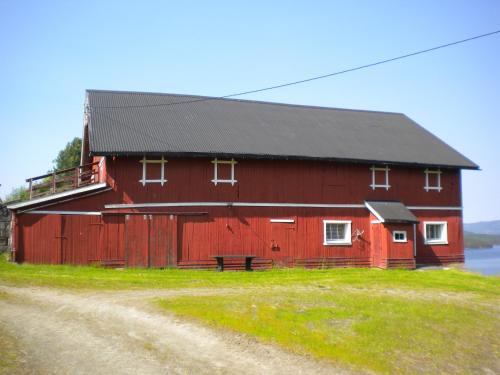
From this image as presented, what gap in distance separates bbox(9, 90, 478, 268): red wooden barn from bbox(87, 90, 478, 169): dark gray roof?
10 centimetres

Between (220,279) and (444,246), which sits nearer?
(220,279)

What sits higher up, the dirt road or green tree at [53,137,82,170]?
green tree at [53,137,82,170]

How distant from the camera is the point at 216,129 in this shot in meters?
26.8

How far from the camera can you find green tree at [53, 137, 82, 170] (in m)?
59.5

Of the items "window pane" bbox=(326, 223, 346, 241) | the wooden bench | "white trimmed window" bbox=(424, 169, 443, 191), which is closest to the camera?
the wooden bench

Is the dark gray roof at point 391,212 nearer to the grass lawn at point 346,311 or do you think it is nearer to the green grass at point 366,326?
the grass lawn at point 346,311

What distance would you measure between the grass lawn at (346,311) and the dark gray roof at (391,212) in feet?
14.8

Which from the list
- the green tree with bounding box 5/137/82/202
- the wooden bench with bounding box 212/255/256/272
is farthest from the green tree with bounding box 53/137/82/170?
the wooden bench with bounding box 212/255/256/272

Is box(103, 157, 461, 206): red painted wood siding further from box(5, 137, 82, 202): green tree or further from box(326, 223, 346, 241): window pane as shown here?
box(5, 137, 82, 202): green tree

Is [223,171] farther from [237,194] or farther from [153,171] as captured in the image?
[153,171]

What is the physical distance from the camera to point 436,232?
2923 centimetres

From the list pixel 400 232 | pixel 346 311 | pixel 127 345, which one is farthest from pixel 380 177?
pixel 127 345

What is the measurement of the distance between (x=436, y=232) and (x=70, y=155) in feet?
149

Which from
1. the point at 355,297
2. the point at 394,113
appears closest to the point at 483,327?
the point at 355,297
